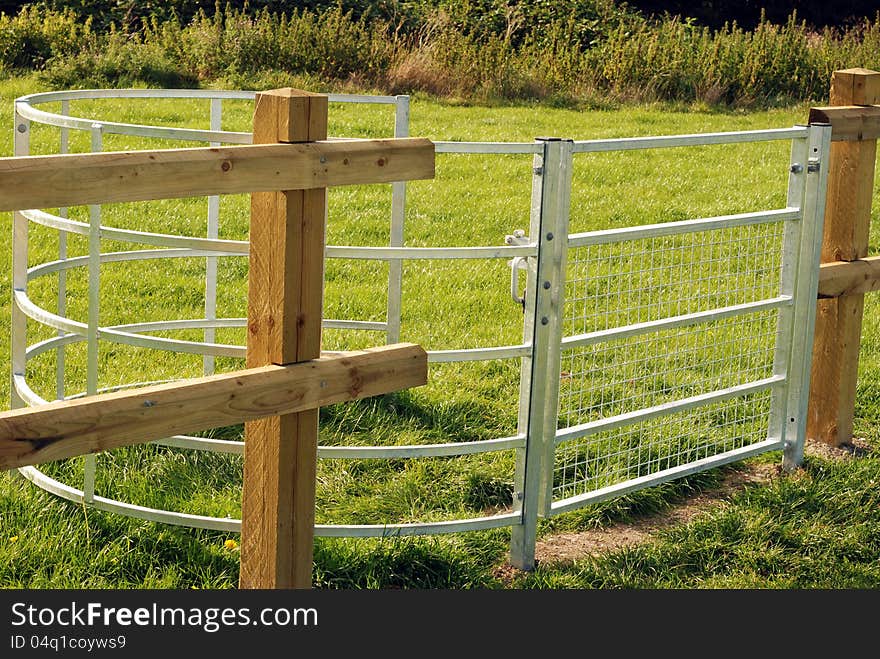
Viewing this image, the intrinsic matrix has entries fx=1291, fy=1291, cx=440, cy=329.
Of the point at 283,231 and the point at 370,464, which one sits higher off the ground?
the point at 283,231

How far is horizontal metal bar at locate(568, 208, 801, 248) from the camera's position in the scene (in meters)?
4.46

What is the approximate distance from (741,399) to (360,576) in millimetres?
2879

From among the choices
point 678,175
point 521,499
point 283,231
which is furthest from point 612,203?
point 283,231

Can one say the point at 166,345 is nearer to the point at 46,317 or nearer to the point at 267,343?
the point at 46,317

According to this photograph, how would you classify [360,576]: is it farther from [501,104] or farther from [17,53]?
[17,53]

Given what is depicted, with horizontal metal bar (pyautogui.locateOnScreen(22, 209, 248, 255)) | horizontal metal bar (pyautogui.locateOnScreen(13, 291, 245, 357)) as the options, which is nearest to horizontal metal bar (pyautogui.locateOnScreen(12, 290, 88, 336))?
horizontal metal bar (pyautogui.locateOnScreen(13, 291, 245, 357))

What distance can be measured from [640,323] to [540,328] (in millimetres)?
590

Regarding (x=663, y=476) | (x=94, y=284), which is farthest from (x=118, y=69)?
(x=663, y=476)

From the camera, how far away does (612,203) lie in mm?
10242

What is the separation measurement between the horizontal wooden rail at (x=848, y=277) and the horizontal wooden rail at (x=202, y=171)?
2.45 metres

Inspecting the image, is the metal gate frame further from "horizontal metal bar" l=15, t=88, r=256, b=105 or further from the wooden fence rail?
"horizontal metal bar" l=15, t=88, r=256, b=105

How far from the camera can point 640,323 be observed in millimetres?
4836

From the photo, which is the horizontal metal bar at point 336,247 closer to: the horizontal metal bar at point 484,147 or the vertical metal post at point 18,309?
the vertical metal post at point 18,309

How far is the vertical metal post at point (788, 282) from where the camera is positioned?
537cm
